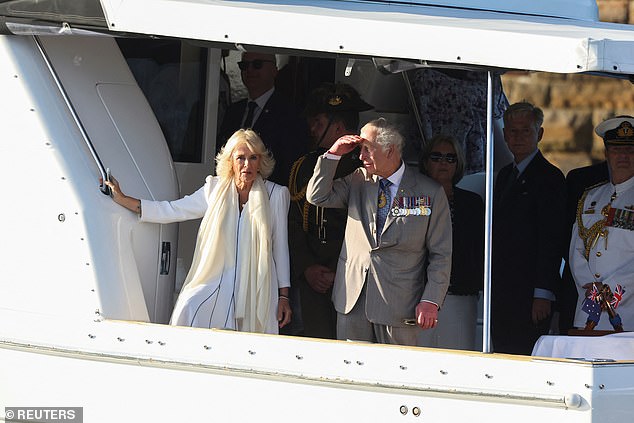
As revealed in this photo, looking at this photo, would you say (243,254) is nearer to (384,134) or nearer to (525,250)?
(384,134)

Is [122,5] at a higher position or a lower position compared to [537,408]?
higher

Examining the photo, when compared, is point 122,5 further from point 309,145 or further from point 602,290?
point 602,290

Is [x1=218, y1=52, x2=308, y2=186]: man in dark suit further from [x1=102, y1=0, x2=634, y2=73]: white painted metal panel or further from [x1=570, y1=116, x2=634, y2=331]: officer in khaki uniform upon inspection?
[x1=570, y1=116, x2=634, y2=331]: officer in khaki uniform

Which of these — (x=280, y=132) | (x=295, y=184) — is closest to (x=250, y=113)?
(x=280, y=132)

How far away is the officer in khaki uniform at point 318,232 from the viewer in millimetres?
5906

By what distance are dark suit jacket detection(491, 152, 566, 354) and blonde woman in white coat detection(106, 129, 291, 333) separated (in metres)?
1.35

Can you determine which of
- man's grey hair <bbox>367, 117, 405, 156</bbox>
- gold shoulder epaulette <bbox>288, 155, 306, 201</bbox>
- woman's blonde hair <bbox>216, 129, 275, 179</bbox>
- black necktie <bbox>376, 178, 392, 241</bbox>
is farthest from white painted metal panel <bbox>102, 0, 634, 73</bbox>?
gold shoulder epaulette <bbox>288, 155, 306, 201</bbox>

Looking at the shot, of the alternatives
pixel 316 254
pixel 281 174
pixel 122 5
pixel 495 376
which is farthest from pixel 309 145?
pixel 495 376

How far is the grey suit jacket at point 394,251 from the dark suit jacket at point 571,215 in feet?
3.37

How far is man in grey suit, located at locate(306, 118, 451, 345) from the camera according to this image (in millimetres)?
5227

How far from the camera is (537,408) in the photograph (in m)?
A: 4.59

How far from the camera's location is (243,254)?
5.38 metres

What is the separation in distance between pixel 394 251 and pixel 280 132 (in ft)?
4.10

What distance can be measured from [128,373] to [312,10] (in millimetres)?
1766
